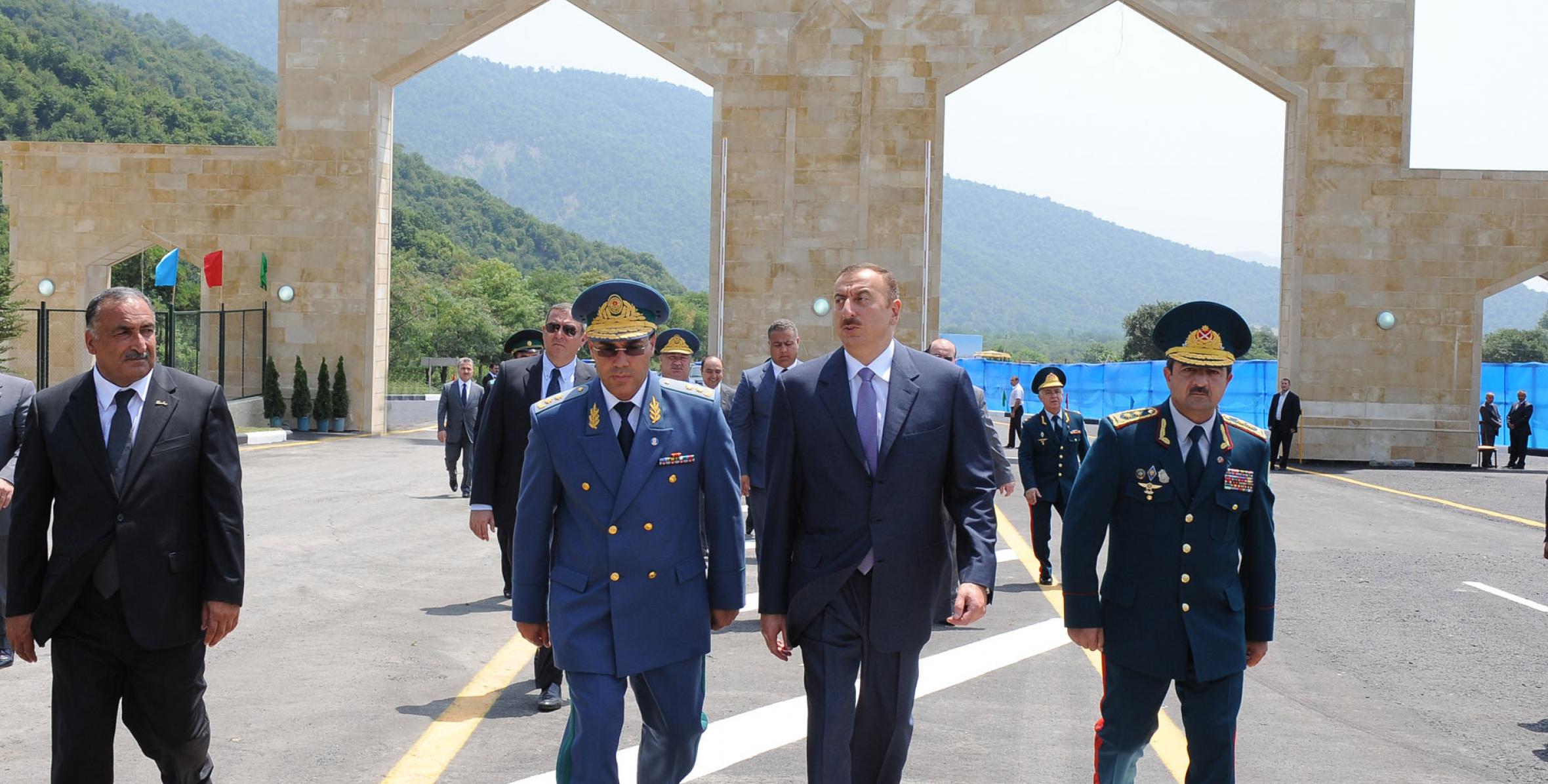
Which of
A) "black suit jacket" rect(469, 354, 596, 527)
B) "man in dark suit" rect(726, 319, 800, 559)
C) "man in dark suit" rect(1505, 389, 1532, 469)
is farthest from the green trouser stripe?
"man in dark suit" rect(1505, 389, 1532, 469)

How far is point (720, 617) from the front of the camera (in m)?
4.88

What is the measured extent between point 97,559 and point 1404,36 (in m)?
28.6

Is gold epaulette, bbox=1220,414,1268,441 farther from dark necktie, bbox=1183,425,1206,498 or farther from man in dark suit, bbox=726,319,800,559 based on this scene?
man in dark suit, bbox=726,319,800,559

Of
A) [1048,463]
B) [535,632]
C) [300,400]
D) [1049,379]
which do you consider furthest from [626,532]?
[300,400]

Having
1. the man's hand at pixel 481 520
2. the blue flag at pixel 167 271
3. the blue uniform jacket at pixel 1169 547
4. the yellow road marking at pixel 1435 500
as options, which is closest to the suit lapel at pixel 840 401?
the blue uniform jacket at pixel 1169 547

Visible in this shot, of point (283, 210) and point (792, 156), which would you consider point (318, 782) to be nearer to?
point (792, 156)

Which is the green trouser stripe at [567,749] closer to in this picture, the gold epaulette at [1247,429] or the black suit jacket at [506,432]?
the gold epaulette at [1247,429]

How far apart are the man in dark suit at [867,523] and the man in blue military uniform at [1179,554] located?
15.5 inches

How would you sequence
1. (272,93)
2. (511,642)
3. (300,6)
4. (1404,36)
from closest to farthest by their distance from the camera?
(511,642) → (1404,36) → (300,6) → (272,93)

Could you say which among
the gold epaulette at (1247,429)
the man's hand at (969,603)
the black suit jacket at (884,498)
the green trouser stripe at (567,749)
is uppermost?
the gold epaulette at (1247,429)

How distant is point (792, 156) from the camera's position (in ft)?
93.9

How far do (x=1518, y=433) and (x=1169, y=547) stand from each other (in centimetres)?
2799

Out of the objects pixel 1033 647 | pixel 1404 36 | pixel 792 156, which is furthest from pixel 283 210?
pixel 1033 647

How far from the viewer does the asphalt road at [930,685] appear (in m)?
6.22
